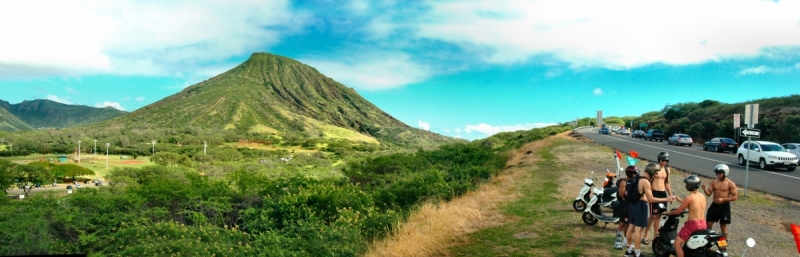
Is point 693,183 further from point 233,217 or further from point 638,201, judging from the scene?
point 233,217

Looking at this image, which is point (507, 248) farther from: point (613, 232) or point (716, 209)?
point (716, 209)

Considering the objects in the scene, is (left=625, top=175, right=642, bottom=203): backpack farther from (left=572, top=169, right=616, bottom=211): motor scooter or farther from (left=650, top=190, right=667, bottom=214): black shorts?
(left=572, top=169, right=616, bottom=211): motor scooter

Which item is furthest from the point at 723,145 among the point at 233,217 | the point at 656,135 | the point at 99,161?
the point at 99,161

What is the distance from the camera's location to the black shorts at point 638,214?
739 centimetres

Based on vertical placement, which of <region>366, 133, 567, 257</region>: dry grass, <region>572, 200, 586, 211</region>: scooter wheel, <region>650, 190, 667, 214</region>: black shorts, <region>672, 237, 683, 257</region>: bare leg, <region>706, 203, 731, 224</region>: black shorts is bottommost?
<region>366, 133, 567, 257</region>: dry grass

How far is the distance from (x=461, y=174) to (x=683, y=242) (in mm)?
17085

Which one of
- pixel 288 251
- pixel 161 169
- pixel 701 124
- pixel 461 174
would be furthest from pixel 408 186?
pixel 161 169

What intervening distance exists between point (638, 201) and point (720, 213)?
1.66m

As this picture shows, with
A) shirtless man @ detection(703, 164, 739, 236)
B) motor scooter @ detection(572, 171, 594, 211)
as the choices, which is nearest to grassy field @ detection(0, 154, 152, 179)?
motor scooter @ detection(572, 171, 594, 211)

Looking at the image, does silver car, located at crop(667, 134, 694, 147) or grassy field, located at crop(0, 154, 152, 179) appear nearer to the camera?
silver car, located at crop(667, 134, 694, 147)

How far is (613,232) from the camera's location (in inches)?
384

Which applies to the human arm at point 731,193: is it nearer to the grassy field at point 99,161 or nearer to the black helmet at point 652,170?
the black helmet at point 652,170

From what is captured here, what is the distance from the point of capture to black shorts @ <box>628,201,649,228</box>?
24.2ft

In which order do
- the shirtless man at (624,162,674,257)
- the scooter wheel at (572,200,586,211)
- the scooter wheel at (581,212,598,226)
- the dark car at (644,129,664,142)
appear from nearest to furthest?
the shirtless man at (624,162,674,257) → the scooter wheel at (581,212,598,226) → the scooter wheel at (572,200,586,211) → the dark car at (644,129,664,142)
